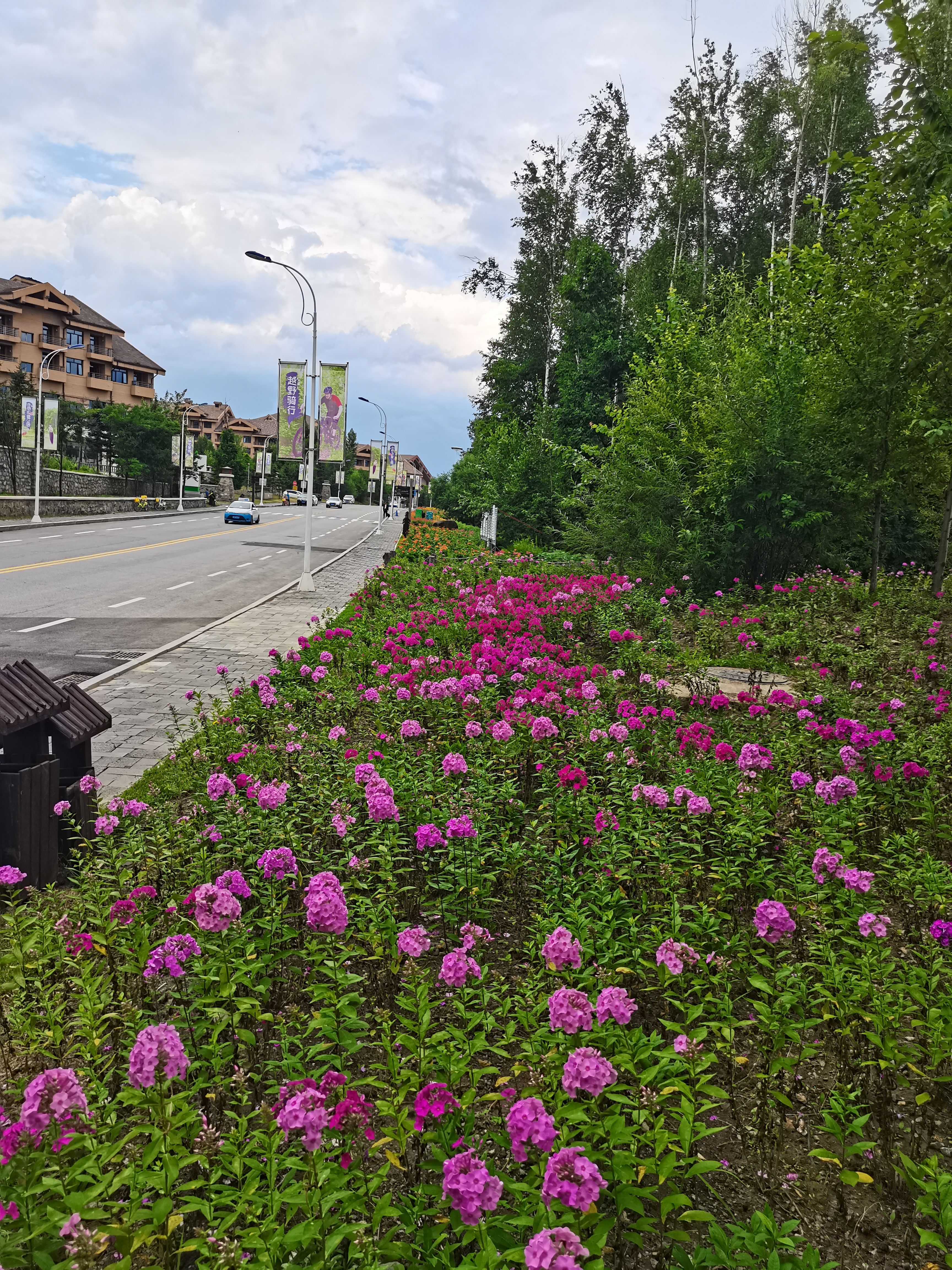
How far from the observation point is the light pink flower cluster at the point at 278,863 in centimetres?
361

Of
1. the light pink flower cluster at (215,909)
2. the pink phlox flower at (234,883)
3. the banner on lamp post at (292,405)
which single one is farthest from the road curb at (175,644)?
the light pink flower cluster at (215,909)

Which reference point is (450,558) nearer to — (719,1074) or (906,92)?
(906,92)

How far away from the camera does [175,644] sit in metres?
12.2

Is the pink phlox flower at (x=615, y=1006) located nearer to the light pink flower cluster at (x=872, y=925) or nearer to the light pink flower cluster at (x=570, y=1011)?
the light pink flower cluster at (x=570, y=1011)

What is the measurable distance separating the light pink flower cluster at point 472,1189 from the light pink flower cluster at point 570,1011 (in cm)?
52

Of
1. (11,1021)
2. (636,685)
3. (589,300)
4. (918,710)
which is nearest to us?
(11,1021)

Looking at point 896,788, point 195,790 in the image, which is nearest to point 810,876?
point 896,788

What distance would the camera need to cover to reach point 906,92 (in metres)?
5.18

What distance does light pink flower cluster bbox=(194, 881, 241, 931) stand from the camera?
9.44ft

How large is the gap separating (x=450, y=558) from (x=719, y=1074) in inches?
654

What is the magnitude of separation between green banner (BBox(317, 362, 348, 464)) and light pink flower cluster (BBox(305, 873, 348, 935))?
2187 centimetres

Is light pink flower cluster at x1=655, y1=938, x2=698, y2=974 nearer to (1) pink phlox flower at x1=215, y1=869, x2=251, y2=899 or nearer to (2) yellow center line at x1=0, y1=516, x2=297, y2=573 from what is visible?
(1) pink phlox flower at x1=215, y1=869, x2=251, y2=899

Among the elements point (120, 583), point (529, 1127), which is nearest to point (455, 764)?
point (529, 1127)

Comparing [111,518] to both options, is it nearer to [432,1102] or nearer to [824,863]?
[824,863]
